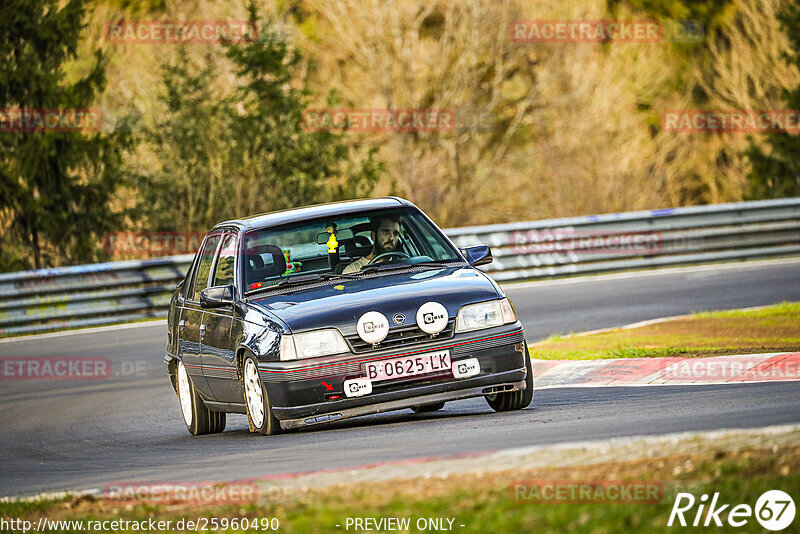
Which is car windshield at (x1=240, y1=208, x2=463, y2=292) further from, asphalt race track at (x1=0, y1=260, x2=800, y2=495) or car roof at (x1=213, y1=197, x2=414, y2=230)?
asphalt race track at (x1=0, y1=260, x2=800, y2=495)

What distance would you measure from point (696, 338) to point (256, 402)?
19.0 feet

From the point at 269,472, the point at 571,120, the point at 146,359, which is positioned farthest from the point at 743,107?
the point at 269,472

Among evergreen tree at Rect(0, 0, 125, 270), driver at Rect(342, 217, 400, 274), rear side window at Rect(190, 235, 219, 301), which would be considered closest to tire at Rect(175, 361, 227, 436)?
rear side window at Rect(190, 235, 219, 301)

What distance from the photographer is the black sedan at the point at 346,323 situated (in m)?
8.31

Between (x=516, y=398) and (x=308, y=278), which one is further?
(x=308, y=278)

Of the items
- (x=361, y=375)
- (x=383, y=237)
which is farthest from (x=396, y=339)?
(x=383, y=237)

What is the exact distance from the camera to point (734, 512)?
466cm

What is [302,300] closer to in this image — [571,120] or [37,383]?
[37,383]

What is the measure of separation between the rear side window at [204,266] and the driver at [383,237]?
4.99 feet

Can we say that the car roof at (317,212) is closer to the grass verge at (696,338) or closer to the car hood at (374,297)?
the car hood at (374,297)

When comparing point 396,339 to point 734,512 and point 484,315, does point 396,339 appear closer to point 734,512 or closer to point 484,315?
point 484,315

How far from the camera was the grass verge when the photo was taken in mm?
11859

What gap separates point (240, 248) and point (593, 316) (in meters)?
7.80

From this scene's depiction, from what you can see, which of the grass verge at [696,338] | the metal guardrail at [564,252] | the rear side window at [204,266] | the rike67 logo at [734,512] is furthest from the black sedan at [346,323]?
the metal guardrail at [564,252]
